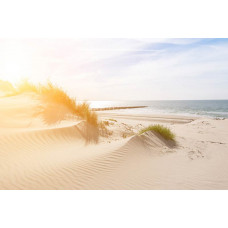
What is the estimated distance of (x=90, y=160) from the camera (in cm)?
404

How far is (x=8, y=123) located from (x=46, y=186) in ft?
9.87

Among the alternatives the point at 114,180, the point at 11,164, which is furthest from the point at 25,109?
the point at 114,180

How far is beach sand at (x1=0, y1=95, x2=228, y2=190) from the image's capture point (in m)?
3.21

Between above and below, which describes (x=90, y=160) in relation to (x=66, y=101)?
below

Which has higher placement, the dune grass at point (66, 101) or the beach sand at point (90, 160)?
the dune grass at point (66, 101)

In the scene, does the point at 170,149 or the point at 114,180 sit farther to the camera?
the point at 170,149

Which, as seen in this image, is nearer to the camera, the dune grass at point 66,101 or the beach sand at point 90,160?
the beach sand at point 90,160

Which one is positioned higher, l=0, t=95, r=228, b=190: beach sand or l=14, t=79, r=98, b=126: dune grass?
l=14, t=79, r=98, b=126: dune grass

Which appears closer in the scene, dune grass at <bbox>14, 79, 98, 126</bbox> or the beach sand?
the beach sand

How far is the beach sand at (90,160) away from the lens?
10.5 ft

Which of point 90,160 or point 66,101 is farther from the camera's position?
point 66,101
